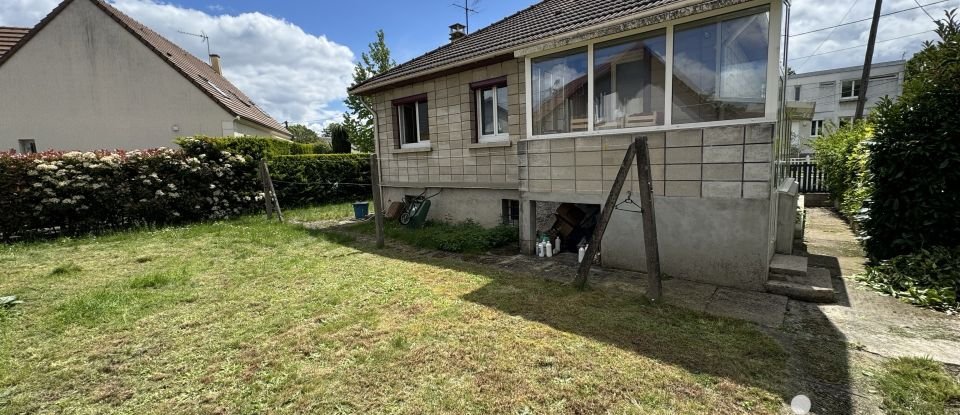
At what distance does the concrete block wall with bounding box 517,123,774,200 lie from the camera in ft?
14.3

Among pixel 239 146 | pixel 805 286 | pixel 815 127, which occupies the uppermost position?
pixel 815 127

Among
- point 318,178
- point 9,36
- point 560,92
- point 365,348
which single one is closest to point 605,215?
point 560,92

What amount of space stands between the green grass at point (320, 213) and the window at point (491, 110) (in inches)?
219

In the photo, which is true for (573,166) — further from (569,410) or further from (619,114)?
(569,410)

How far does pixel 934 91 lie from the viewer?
4.76 meters

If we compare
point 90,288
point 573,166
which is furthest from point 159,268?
point 573,166

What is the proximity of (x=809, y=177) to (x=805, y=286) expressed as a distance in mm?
11834

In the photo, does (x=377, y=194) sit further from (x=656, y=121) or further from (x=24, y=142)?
(x=24, y=142)

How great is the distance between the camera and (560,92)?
19.5 ft

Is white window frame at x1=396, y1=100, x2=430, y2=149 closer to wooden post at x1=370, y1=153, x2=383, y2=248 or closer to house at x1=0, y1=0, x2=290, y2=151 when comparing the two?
wooden post at x1=370, y1=153, x2=383, y2=248

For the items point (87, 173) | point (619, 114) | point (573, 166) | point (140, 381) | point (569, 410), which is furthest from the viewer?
point (87, 173)

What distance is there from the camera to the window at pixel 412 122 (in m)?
9.39

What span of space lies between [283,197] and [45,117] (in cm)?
1049

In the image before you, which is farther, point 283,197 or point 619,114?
point 283,197
